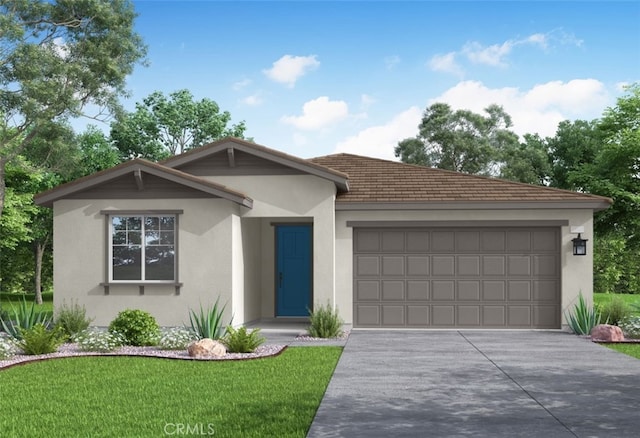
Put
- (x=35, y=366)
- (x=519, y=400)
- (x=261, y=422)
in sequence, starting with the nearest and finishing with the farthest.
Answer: (x=261, y=422)
(x=519, y=400)
(x=35, y=366)

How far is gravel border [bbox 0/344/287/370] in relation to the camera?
42.8 feet

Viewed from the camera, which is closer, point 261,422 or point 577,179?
point 261,422

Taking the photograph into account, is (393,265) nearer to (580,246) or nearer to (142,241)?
(580,246)

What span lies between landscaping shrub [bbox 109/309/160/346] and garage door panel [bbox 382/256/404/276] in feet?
19.7

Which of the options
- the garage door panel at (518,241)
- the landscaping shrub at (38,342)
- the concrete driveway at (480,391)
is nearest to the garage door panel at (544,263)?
the garage door panel at (518,241)

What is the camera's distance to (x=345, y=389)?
10.1m

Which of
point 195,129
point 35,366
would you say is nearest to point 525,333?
point 35,366

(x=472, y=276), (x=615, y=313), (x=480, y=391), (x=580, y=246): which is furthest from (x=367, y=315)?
(x=480, y=391)

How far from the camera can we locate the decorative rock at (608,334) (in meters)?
16.2

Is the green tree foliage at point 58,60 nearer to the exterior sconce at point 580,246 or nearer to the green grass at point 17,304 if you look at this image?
the green grass at point 17,304

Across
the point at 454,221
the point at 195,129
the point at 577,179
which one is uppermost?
the point at 195,129

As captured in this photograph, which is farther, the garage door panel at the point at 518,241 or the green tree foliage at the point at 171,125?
the green tree foliage at the point at 171,125

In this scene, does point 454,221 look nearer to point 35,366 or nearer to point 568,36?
point 35,366

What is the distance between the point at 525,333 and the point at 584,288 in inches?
76.7
